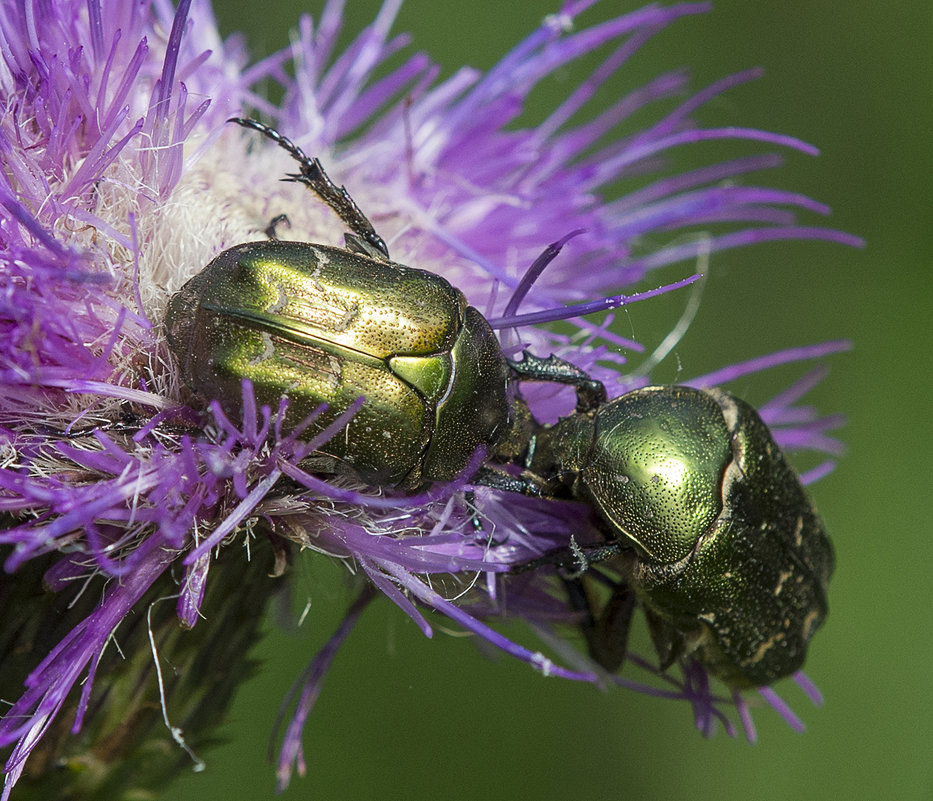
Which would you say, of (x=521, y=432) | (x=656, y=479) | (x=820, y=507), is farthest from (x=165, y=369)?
(x=820, y=507)

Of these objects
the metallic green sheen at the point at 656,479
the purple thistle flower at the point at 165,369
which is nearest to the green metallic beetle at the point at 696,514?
the metallic green sheen at the point at 656,479

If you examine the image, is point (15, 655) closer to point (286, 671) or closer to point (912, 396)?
point (286, 671)

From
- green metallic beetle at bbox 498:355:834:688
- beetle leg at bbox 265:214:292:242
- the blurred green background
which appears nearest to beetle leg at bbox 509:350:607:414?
green metallic beetle at bbox 498:355:834:688

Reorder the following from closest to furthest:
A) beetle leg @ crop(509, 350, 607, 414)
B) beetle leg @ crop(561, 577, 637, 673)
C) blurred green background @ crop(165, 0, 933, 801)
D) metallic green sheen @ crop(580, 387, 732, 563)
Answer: metallic green sheen @ crop(580, 387, 732, 563) → beetle leg @ crop(509, 350, 607, 414) → beetle leg @ crop(561, 577, 637, 673) → blurred green background @ crop(165, 0, 933, 801)

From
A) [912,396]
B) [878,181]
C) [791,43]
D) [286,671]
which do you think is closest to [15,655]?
[286,671]

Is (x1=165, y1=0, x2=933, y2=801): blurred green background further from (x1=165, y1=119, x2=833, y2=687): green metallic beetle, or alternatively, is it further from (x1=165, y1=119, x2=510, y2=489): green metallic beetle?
(x1=165, y1=119, x2=510, y2=489): green metallic beetle

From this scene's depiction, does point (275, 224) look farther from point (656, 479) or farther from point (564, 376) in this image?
point (656, 479)
